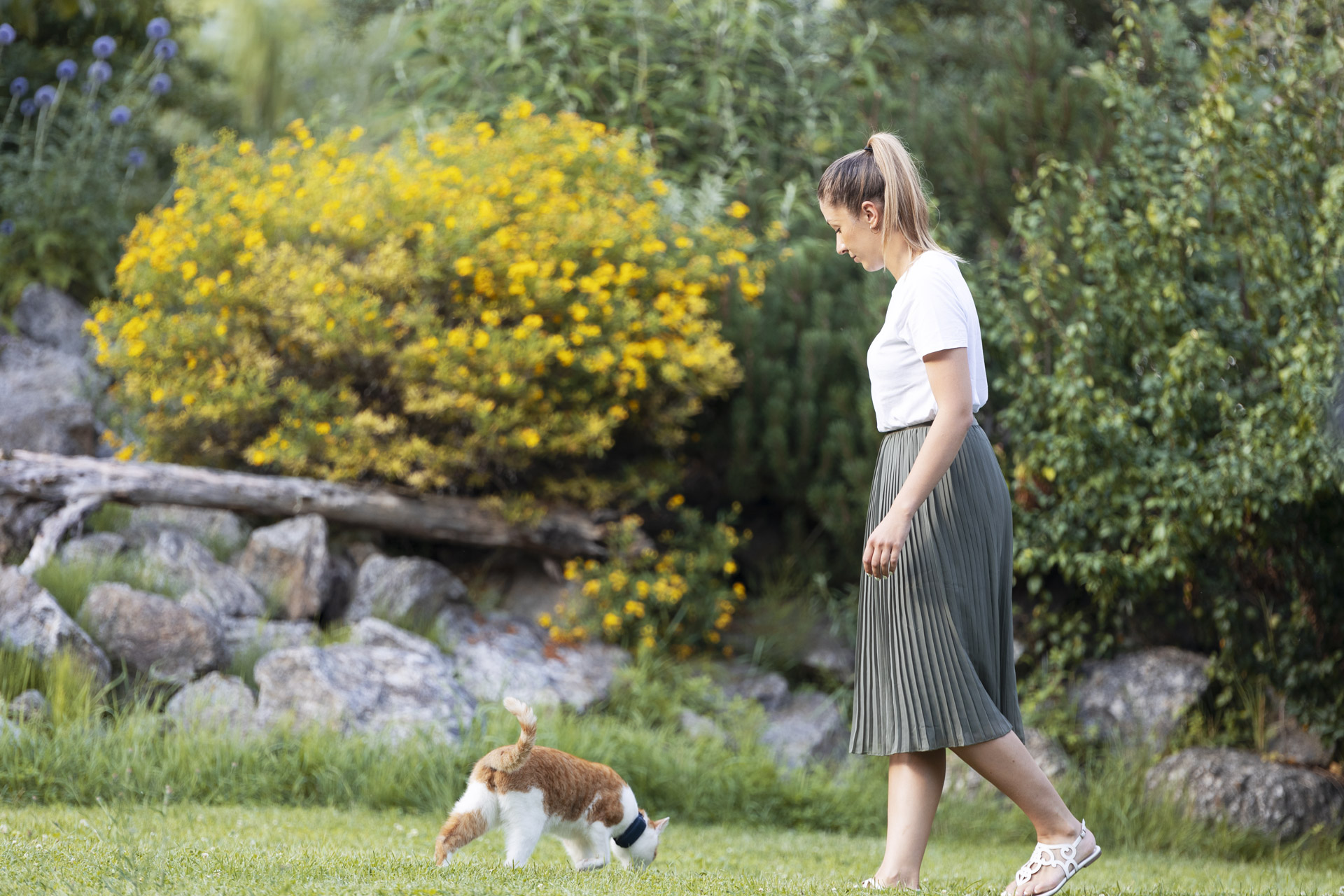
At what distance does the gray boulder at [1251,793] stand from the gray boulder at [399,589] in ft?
11.5

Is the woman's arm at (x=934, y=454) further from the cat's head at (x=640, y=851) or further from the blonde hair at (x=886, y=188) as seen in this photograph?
the cat's head at (x=640, y=851)

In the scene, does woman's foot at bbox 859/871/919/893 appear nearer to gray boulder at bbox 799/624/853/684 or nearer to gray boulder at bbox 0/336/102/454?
gray boulder at bbox 799/624/853/684

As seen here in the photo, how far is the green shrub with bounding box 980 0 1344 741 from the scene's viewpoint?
495 centimetres

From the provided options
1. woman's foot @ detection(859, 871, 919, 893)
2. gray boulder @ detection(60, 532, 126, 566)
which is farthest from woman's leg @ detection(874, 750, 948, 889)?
gray boulder @ detection(60, 532, 126, 566)

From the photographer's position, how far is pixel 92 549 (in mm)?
5664

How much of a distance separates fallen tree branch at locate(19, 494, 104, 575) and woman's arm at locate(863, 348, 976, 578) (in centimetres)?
420

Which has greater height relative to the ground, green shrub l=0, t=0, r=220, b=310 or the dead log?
green shrub l=0, t=0, r=220, b=310

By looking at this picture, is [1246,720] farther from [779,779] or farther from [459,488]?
[459,488]

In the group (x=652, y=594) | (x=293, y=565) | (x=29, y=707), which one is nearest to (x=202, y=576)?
(x=293, y=565)

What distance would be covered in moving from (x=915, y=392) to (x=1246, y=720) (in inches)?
160

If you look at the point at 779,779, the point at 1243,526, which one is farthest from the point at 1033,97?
the point at 779,779

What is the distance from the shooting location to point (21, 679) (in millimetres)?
4629

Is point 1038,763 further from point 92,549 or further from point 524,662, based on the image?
point 92,549

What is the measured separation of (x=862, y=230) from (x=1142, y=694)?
3914 mm
